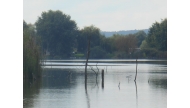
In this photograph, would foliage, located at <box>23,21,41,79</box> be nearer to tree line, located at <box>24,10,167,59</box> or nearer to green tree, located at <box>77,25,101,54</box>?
tree line, located at <box>24,10,167,59</box>

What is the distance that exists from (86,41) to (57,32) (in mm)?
7679

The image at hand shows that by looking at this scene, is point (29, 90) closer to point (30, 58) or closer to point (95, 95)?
point (30, 58)

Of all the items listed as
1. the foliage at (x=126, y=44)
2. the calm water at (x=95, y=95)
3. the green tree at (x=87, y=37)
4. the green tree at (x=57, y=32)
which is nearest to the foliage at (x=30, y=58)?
the calm water at (x=95, y=95)

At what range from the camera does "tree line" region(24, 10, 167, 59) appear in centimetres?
10112

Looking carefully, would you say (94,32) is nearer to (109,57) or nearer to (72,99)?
(109,57)

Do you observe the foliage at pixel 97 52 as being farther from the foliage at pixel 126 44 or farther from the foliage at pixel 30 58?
the foliage at pixel 30 58

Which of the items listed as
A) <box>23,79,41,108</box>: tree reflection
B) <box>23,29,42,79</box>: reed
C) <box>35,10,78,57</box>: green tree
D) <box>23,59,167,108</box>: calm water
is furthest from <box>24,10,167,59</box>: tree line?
<box>23,79,41,108</box>: tree reflection

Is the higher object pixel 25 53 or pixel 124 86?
pixel 25 53

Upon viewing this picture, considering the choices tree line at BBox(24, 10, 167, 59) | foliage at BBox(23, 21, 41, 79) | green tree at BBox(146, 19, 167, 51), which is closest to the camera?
foliage at BBox(23, 21, 41, 79)

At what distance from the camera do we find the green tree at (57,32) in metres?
108
